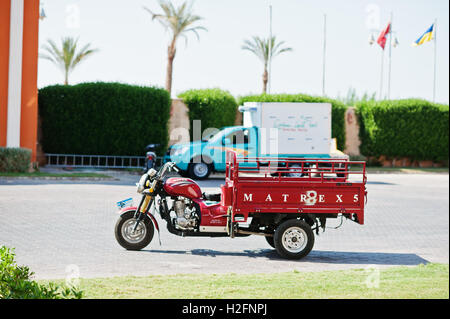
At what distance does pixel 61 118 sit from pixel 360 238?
1690cm

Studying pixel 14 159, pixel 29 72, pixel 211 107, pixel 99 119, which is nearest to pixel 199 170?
pixel 14 159

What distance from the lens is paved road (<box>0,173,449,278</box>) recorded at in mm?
6676

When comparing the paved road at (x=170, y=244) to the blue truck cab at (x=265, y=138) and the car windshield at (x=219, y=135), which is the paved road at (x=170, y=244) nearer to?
the blue truck cab at (x=265, y=138)

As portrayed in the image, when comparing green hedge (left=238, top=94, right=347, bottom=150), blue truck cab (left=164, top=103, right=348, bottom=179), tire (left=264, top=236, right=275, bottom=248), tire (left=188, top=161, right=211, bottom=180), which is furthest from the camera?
green hedge (left=238, top=94, right=347, bottom=150)

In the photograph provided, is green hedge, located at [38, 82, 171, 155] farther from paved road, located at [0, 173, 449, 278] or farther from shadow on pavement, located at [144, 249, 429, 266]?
shadow on pavement, located at [144, 249, 429, 266]

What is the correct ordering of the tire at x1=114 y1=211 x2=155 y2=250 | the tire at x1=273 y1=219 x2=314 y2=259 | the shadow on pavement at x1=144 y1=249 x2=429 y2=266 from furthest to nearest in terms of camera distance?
1. the tire at x1=273 y1=219 x2=314 y2=259
2. the tire at x1=114 y1=211 x2=155 y2=250
3. the shadow on pavement at x1=144 y1=249 x2=429 y2=266

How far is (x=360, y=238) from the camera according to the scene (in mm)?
9312

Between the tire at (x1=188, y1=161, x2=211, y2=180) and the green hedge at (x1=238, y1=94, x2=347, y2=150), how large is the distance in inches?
247

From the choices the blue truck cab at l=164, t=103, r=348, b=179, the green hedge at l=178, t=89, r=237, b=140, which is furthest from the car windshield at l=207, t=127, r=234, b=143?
the green hedge at l=178, t=89, r=237, b=140

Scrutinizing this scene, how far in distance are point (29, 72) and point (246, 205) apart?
12717 millimetres

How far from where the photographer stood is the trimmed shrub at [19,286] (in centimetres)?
398

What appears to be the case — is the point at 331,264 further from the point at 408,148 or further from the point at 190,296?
the point at 408,148

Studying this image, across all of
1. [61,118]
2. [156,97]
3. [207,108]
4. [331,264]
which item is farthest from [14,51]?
[331,264]

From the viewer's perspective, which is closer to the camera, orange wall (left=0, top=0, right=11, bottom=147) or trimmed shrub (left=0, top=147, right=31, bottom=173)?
orange wall (left=0, top=0, right=11, bottom=147)
